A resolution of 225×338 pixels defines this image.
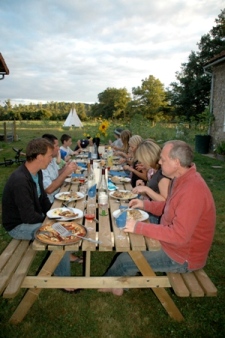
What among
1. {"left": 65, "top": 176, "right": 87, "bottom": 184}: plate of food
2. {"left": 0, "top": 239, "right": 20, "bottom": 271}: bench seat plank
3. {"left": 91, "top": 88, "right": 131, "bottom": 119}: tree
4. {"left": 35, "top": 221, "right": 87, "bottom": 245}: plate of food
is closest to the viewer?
{"left": 35, "top": 221, "right": 87, "bottom": 245}: plate of food

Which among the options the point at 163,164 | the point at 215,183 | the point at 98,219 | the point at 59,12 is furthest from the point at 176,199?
the point at 59,12

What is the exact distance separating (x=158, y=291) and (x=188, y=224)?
68cm

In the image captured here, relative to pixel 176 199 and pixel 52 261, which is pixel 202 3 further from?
pixel 52 261

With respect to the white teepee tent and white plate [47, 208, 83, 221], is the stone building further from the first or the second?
the white teepee tent

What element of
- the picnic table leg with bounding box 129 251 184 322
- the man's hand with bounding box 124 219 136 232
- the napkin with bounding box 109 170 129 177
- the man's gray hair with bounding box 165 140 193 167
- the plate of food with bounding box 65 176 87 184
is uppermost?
the man's gray hair with bounding box 165 140 193 167

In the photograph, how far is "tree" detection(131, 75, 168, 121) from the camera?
42.8 meters

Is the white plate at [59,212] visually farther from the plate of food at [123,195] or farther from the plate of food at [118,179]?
the plate of food at [118,179]

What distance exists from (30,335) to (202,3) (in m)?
7.23

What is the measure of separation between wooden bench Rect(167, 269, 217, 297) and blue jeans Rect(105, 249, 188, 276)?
5 cm

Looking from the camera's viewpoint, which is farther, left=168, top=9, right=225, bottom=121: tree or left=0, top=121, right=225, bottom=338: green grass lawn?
left=168, top=9, right=225, bottom=121: tree

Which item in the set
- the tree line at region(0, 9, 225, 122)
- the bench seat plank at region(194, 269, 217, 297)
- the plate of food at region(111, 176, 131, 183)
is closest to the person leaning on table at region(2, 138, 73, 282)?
the bench seat plank at region(194, 269, 217, 297)

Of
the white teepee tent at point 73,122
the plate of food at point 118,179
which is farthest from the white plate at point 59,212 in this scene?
the white teepee tent at point 73,122

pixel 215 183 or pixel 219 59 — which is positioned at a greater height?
pixel 219 59

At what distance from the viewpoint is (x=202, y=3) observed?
615 centimetres
